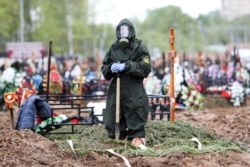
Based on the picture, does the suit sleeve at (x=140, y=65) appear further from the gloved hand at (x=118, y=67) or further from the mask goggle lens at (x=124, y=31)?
the mask goggle lens at (x=124, y=31)

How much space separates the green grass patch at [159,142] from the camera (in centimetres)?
921

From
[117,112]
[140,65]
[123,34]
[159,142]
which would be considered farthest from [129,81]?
[159,142]

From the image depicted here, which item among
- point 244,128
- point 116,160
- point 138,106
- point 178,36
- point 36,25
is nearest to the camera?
point 116,160

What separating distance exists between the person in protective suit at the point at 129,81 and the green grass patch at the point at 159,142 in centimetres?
26

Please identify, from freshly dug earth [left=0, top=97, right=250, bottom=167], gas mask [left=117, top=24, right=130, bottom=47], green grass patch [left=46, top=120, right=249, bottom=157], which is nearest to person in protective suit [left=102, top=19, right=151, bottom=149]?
gas mask [left=117, top=24, right=130, bottom=47]

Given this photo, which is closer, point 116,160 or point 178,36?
point 116,160

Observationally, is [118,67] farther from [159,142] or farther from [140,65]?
[159,142]

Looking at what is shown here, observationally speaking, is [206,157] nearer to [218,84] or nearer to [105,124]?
[105,124]

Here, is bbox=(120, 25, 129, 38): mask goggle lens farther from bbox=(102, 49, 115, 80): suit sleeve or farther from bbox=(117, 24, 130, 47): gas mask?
bbox=(102, 49, 115, 80): suit sleeve

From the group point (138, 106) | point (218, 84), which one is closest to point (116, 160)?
point (138, 106)

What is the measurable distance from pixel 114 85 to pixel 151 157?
2025 mm

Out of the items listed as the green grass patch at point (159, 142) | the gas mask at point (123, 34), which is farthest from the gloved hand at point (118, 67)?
the green grass patch at point (159, 142)

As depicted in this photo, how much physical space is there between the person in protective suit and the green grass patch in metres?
0.26

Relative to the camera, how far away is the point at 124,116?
1056cm
